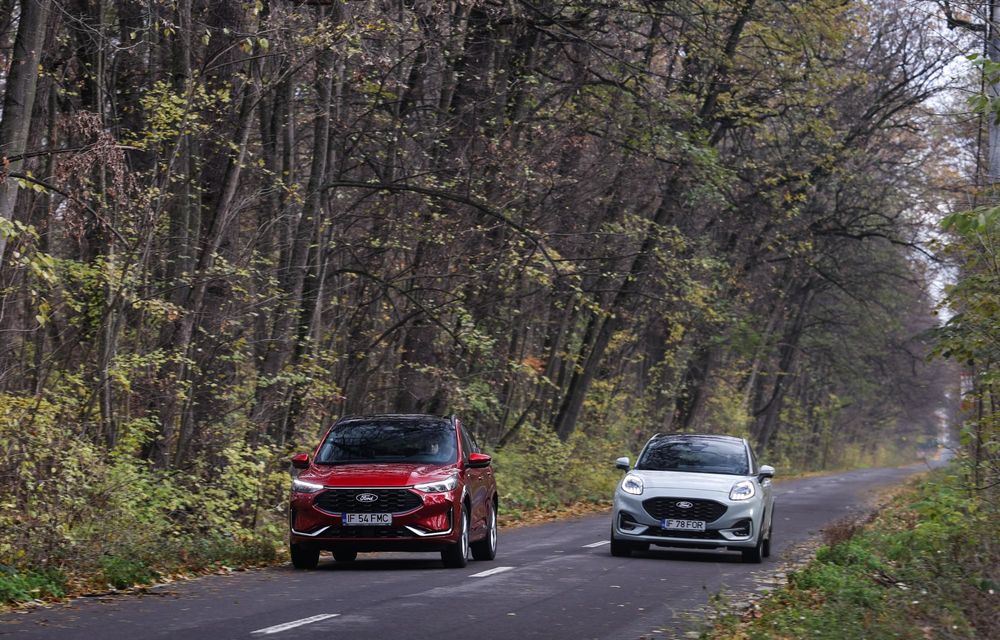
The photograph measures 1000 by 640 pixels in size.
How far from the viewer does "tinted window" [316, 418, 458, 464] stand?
50.9 feet

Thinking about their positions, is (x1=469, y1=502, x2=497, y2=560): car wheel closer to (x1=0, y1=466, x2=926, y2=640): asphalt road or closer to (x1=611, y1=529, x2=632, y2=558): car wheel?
(x1=0, y1=466, x2=926, y2=640): asphalt road

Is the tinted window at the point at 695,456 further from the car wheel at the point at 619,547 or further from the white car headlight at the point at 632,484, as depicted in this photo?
the car wheel at the point at 619,547

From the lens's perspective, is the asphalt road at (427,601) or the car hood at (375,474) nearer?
the asphalt road at (427,601)

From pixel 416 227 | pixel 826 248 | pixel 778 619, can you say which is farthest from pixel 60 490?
pixel 826 248

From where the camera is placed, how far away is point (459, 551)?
15.2m

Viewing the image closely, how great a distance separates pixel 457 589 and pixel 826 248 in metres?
33.1

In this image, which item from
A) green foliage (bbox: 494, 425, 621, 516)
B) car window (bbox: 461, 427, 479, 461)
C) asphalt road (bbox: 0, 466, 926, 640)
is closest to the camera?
asphalt road (bbox: 0, 466, 926, 640)

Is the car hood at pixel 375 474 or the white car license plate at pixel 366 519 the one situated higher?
the car hood at pixel 375 474

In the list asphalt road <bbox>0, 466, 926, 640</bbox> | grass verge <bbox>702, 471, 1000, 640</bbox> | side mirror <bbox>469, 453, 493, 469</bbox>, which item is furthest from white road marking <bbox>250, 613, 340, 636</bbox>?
side mirror <bbox>469, 453, 493, 469</bbox>

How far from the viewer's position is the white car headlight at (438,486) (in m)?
14.6

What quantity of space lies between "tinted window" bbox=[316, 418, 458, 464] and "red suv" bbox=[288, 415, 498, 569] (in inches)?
0.5

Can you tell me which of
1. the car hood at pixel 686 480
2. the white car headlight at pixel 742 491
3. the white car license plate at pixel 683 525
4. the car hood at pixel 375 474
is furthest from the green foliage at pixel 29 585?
the white car headlight at pixel 742 491

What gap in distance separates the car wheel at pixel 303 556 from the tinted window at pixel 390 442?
1.05m

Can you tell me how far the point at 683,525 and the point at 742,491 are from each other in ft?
3.11
